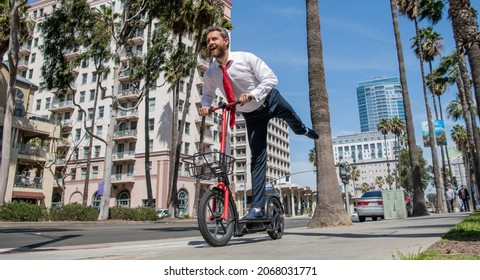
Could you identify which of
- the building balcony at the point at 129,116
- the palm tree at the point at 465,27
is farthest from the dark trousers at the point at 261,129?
the building balcony at the point at 129,116

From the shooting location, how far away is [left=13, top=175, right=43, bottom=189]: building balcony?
32.0 m

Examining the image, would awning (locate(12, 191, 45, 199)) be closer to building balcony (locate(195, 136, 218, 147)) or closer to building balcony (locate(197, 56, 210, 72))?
building balcony (locate(195, 136, 218, 147))

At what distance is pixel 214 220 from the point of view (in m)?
3.73

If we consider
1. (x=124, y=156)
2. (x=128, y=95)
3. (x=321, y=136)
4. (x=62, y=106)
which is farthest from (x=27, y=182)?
(x=321, y=136)

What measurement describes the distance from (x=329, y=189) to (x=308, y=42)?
413 centimetres

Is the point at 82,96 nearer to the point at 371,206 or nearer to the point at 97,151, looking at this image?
the point at 97,151

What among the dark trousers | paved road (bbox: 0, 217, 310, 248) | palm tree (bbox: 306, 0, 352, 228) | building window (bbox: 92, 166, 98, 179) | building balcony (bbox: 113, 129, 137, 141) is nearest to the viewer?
the dark trousers

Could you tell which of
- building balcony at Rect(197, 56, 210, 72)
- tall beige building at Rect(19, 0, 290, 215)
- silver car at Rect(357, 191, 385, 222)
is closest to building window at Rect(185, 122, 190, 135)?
tall beige building at Rect(19, 0, 290, 215)

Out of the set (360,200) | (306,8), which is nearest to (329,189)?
(306,8)

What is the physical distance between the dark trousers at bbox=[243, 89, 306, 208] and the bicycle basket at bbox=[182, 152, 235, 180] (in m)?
0.66

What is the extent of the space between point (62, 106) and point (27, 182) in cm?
2571

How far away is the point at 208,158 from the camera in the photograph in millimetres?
3713
